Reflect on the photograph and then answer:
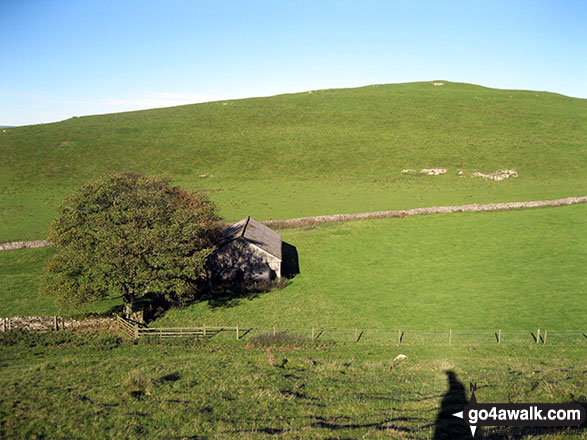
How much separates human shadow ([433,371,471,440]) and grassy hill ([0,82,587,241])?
43.5 meters

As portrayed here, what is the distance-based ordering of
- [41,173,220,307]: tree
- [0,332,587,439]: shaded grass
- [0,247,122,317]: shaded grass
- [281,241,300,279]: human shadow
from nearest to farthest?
[0,332,587,439]: shaded grass < [41,173,220,307]: tree < [0,247,122,317]: shaded grass < [281,241,300,279]: human shadow

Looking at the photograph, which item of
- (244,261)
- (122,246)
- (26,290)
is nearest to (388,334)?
(244,261)

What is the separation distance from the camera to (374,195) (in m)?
67.9

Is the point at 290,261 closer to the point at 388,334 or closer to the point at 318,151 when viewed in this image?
the point at 388,334

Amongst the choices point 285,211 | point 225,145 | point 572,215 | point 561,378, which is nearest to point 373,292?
point 561,378

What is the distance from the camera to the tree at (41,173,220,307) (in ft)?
96.9

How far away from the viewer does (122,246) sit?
98.6 ft

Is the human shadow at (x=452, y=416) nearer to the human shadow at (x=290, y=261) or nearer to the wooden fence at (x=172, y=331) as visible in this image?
the wooden fence at (x=172, y=331)

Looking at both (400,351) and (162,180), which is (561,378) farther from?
(162,180)

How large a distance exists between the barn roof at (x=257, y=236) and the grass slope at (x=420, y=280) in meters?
3.53

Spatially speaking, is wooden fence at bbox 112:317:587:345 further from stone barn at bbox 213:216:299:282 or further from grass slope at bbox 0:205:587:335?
stone barn at bbox 213:216:299:282

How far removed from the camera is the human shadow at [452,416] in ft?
40.3

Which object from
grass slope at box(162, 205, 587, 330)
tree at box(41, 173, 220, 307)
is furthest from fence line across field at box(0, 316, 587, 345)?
tree at box(41, 173, 220, 307)

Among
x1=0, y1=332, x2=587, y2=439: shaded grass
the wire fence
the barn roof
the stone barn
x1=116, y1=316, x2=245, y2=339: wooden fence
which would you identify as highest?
the barn roof
